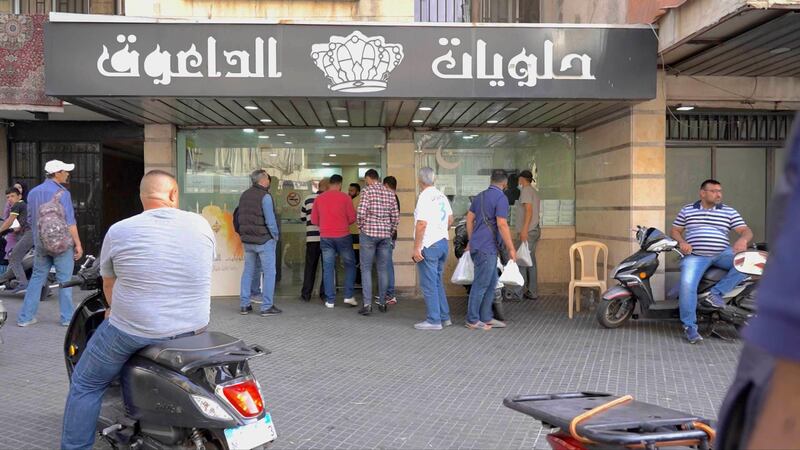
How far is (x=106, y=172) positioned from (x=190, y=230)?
31.6ft

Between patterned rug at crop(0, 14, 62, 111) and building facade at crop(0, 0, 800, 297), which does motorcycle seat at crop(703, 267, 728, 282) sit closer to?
building facade at crop(0, 0, 800, 297)

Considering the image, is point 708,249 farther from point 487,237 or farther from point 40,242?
point 40,242

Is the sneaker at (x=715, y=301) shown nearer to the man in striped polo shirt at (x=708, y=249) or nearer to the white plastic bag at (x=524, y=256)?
the man in striped polo shirt at (x=708, y=249)

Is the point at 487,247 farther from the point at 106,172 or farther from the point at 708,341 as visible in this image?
the point at 106,172

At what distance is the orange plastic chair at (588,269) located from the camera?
843 cm

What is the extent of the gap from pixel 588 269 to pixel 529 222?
1106mm

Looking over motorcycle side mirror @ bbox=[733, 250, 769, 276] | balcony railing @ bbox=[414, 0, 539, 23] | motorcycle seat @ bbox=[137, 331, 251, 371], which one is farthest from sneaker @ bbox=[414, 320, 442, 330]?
motorcycle seat @ bbox=[137, 331, 251, 371]

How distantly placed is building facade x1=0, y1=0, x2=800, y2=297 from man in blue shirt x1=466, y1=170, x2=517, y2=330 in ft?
3.82

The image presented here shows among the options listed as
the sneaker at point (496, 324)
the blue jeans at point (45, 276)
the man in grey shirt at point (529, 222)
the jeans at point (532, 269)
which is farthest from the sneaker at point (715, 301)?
the blue jeans at point (45, 276)

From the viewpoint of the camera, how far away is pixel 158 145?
32.6 feet

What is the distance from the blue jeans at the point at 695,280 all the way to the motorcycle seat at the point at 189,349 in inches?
213

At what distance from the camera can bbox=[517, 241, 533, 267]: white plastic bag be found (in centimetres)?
910

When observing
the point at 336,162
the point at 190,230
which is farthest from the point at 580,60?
the point at 190,230

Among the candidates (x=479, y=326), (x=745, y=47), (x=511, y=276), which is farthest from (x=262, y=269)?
(x=745, y=47)
